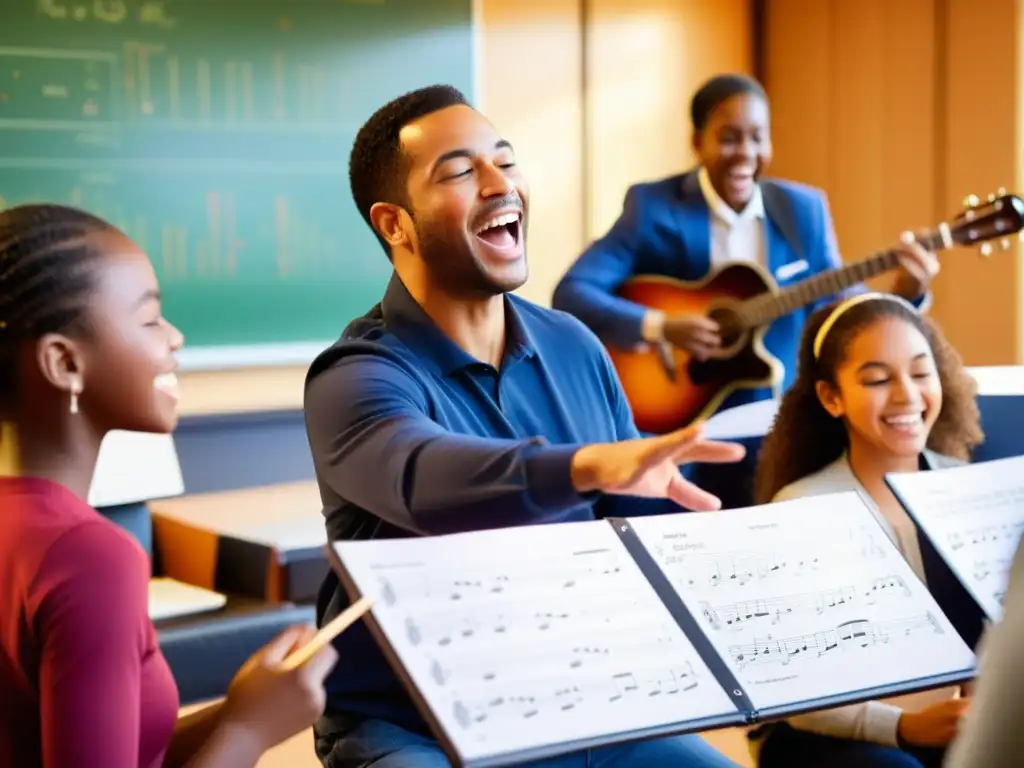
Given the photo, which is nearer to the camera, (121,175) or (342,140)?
(121,175)

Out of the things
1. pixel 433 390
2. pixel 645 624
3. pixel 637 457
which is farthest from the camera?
pixel 433 390

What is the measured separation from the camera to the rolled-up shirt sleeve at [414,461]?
125 centimetres

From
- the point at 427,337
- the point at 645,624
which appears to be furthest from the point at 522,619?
the point at 427,337

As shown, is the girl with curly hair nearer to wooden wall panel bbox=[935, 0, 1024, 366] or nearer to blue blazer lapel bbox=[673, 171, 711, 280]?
blue blazer lapel bbox=[673, 171, 711, 280]

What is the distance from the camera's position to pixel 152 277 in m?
1.24

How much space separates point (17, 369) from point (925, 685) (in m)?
0.91

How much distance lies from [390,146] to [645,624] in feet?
1.96

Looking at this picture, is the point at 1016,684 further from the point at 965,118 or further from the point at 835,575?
the point at 965,118

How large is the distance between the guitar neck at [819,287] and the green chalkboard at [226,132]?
134cm

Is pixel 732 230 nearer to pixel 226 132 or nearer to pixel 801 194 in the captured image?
pixel 801 194

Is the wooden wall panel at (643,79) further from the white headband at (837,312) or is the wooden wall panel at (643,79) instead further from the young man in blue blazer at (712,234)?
the white headband at (837,312)

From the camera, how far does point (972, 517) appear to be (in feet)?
5.14

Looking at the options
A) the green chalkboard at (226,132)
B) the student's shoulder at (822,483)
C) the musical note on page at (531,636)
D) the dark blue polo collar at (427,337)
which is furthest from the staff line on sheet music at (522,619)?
the green chalkboard at (226,132)

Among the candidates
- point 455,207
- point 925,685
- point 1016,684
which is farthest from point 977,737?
point 455,207
